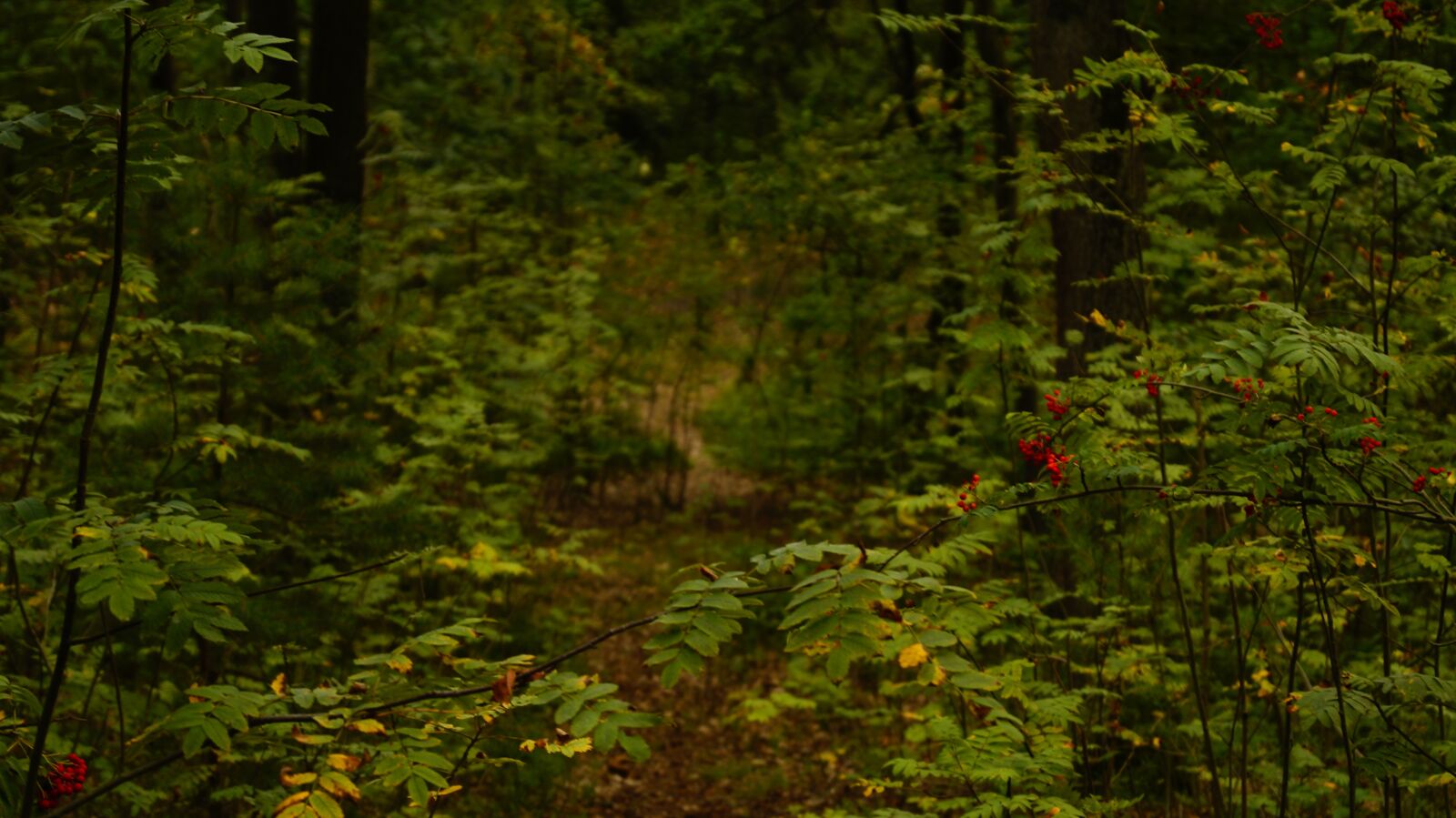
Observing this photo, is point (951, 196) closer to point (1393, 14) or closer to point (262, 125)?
point (1393, 14)

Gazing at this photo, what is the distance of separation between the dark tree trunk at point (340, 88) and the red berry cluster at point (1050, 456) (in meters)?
5.44

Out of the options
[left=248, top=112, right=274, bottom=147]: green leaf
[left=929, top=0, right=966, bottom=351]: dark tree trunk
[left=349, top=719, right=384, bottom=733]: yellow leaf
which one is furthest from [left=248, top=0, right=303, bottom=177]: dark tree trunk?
[left=349, top=719, right=384, bottom=733]: yellow leaf

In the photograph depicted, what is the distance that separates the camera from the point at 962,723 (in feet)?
12.7

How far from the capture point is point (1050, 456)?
8.96 feet

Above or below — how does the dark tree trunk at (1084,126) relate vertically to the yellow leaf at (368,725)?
above

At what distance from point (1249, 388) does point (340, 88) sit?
21.3 feet

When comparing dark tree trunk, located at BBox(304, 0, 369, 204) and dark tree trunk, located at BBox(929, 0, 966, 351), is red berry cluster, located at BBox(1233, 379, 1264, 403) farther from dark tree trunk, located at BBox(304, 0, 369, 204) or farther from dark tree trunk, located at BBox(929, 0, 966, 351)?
dark tree trunk, located at BBox(304, 0, 369, 204)

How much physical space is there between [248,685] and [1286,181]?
34.0 feet

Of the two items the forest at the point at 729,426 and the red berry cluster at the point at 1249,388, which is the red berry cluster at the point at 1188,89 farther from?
the red berry cluster at the point at 1249,388

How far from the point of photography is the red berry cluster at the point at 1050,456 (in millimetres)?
2676

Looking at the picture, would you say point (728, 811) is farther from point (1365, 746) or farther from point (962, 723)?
point (1365, 746)

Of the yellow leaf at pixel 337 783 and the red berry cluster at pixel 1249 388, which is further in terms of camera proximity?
the red berry cluster at pixel 1249 388

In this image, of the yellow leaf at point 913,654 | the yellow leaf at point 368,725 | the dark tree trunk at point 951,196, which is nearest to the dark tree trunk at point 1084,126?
the dark tree trunk at point 951,196

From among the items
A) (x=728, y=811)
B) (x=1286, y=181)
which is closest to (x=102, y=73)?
(x=728, y=811)
